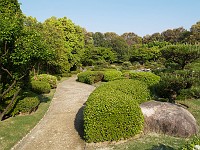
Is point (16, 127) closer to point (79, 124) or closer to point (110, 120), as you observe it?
point (79, 124)

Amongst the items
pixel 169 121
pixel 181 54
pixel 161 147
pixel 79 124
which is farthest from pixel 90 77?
pixel 161 147

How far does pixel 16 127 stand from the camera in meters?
9.09

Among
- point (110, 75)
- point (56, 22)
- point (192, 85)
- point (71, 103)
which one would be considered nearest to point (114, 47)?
point (56, 22)

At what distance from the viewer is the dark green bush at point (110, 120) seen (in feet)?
24.8

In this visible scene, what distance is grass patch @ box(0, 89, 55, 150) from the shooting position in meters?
Answer: 7.89

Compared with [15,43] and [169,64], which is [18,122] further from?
[169,64]

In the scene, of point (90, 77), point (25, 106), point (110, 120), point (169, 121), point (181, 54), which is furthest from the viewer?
point (90, 77)

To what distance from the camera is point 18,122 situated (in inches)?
378

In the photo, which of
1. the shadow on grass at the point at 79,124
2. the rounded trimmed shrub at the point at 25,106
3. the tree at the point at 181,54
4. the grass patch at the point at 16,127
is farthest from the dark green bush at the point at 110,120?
the rounded trimmed shrub at the point at 25,106

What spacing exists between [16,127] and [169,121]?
5.70m

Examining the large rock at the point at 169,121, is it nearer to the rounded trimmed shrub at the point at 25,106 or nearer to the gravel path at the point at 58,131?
the gravel path at the point at 58,131

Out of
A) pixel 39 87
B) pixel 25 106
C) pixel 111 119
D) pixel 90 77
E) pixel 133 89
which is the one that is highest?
pixel 133 89

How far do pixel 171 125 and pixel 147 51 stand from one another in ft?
137

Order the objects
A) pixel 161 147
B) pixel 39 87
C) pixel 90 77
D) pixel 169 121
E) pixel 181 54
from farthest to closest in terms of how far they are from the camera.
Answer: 1. pixel 90 77
2. pixel 39 87
3. pixel 181 54
4. pixel 169 121
5. pixel 161 147
